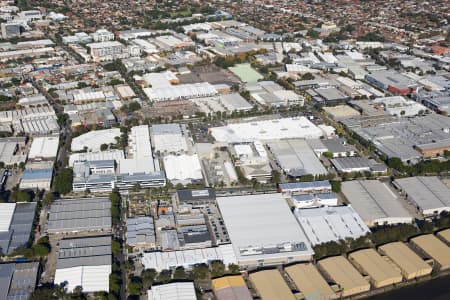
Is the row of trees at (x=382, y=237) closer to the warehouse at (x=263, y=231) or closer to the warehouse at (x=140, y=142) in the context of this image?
the warehouse at (x=263, y=231)

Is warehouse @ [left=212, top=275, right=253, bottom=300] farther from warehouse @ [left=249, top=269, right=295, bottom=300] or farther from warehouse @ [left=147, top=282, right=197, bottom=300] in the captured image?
warehouse @ [left=147, top=282, right=197, bottom=300]

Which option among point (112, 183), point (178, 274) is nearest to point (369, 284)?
point (178, 274)

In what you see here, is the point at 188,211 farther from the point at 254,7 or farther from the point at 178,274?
the point at 254,7

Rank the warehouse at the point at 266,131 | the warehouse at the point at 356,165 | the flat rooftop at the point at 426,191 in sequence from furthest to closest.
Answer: the warehouse at the point at 266,131 → the warehouse at the point at 356,165 → the flat rooftop at the point at 426,191

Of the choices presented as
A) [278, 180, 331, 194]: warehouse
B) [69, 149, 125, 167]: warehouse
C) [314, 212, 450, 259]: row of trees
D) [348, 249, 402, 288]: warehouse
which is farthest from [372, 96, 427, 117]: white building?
[69, 149, 125, 167]: warehouse

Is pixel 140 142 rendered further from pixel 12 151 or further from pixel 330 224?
pixel 330 224

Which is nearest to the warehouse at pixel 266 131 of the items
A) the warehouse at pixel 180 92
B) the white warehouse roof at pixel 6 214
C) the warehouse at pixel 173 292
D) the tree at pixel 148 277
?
the warehouse at pixel 180 92
